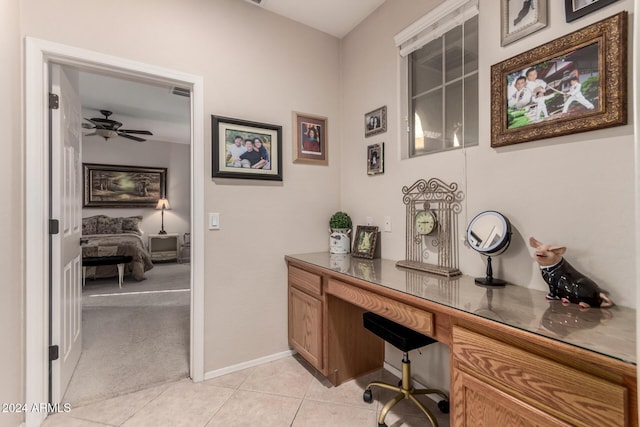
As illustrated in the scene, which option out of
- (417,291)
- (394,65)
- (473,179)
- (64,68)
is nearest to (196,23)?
(64,68)

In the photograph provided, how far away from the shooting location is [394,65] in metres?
Answer: 2.17

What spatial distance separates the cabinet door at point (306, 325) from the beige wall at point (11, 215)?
159cm

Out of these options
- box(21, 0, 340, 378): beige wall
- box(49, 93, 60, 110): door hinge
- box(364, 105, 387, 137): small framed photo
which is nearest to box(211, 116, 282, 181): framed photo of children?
box(21, 0, 340, 378): beige wall

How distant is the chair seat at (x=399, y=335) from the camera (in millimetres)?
1536

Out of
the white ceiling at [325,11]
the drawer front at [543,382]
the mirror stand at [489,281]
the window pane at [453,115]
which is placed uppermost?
the white ceiling at [325,11]

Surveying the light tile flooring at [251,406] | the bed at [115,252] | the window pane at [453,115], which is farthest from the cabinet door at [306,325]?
the bed at [115,252]

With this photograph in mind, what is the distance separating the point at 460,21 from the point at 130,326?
383cm

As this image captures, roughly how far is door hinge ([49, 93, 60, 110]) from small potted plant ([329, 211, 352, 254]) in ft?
6.47

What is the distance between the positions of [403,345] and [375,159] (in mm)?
1360

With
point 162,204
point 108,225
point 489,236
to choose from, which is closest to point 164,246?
point 162,204

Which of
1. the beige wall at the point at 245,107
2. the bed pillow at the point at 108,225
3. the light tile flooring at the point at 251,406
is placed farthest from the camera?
the bed pillow at the point at 108,225

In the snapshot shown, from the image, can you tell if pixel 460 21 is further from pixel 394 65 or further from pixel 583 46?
pixel 583 46

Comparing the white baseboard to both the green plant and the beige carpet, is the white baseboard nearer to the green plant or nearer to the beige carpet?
the beige carpet

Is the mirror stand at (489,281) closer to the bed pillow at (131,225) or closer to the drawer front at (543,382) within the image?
the drawer front at (543,382)
